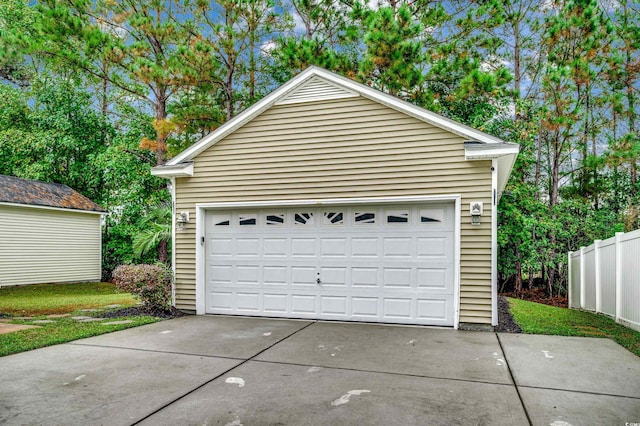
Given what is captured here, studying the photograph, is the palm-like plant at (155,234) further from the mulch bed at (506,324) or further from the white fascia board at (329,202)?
the mulch bed at (506,324)

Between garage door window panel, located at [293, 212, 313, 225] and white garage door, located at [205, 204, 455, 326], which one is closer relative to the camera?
white garage door, located at [205, 204, 455, 326]

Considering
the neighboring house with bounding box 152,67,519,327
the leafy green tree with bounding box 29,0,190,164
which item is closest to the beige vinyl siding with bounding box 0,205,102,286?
the leafy green tree with bounding box 29,0,190,164

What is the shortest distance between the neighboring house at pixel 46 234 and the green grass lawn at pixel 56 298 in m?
0.64

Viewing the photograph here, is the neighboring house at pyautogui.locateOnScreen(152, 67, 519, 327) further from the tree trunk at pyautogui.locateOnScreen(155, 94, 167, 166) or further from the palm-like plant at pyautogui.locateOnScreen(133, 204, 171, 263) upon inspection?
the tree trunk at pyautogui.locateOnScreen(155, 94, 167, 166)

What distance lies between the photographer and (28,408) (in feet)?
11.4

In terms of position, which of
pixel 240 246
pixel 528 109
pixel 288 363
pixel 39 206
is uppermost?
pixel 528 109

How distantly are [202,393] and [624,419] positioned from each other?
3.45 m

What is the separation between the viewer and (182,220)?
8312 millimetres

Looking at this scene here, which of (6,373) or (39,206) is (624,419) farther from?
(39,206)

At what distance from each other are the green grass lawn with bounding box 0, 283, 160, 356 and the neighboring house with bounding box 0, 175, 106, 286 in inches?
26.8

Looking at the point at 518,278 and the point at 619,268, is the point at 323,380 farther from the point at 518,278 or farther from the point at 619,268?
the point at 518,278

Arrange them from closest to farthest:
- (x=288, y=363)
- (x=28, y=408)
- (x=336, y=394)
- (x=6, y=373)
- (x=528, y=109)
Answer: (x=28, y=408) < (x=336, y=394) < (x=6, y=373) < (x=288, y=363) < (x=528, y=109)

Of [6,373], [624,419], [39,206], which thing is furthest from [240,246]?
[39,206]

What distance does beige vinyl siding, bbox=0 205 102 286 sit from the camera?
13.6 meters
